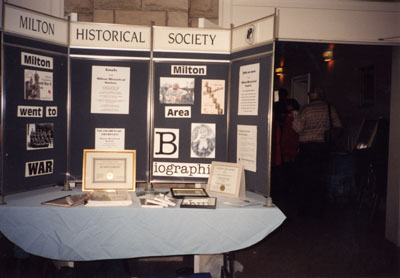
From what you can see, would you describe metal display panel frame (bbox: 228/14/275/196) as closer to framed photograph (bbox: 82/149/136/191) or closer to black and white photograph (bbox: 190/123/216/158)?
black and white photograph (bbox: 190/123/216/158)

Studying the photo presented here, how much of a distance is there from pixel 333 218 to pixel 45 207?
153 inches

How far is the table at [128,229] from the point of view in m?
2.11

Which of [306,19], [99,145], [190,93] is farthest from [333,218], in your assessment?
[99,145]

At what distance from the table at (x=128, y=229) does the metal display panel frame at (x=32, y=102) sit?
249 mm

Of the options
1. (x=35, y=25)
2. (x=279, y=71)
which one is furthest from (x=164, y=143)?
(x=279, y=71)

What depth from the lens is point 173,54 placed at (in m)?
2.67

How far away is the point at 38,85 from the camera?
7.94 feet

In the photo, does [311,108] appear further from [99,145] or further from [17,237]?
[17,237]

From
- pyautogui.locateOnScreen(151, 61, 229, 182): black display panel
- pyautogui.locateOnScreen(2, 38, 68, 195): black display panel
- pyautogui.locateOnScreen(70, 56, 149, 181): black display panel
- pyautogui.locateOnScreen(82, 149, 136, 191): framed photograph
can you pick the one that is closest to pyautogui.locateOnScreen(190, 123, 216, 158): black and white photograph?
pyautogui.locateOnScreen(151, 61, 229, 182): black display panel

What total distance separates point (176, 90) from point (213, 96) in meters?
0.28

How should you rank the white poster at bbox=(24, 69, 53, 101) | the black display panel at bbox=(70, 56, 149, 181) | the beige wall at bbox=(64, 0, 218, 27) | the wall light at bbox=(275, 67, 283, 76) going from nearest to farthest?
the white poster at bbox=(24, 69, 53, 101) → the black display panel at bbox=(70, 56, 149, 181) → the beige wall at bbox=(64, 0, 218, 27) → the wall light at bbox=(275, 67, 283, 76)

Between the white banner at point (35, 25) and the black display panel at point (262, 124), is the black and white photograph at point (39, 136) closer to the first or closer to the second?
Result: the white banner at point (35, 25)

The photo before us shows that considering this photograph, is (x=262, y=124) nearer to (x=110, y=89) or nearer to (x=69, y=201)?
(x=110, y=89)

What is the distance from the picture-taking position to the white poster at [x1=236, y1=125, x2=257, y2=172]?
7.98 ft
